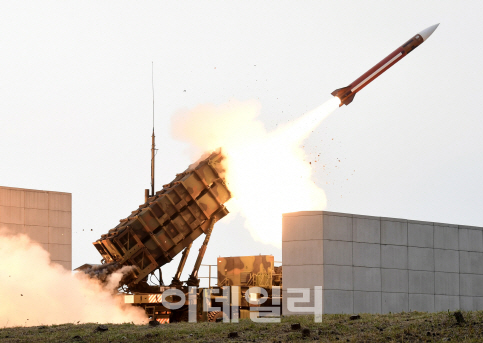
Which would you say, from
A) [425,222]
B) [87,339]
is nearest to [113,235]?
[87,339]

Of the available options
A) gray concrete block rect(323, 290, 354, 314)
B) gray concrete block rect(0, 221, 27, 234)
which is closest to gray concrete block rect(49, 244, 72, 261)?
gray concrete block rect(0, 221, 27, 234)

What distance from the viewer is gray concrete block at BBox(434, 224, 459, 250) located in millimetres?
28642

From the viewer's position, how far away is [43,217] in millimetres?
31234

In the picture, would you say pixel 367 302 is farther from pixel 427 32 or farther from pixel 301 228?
pixel 427 32

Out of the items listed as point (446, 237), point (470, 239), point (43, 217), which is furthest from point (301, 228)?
point (43, 217)

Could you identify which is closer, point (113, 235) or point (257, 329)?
point (257, 329)

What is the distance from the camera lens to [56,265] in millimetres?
30266

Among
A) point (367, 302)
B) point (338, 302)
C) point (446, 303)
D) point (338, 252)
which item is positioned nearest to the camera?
point (338, 302)

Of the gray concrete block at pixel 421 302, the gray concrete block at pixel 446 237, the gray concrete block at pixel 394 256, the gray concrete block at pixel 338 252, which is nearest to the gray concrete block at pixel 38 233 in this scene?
the gray concrete block at pixel 338 252

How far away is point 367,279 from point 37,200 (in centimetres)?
1392

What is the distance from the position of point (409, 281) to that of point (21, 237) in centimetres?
1531

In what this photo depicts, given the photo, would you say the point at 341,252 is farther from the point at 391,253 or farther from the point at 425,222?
the point at 425,222

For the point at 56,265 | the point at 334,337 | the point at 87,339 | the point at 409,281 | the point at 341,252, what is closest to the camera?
the point at 334,337

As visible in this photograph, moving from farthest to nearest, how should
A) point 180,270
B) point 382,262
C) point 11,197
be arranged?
point 11,197, point 180,270, point 382,262
